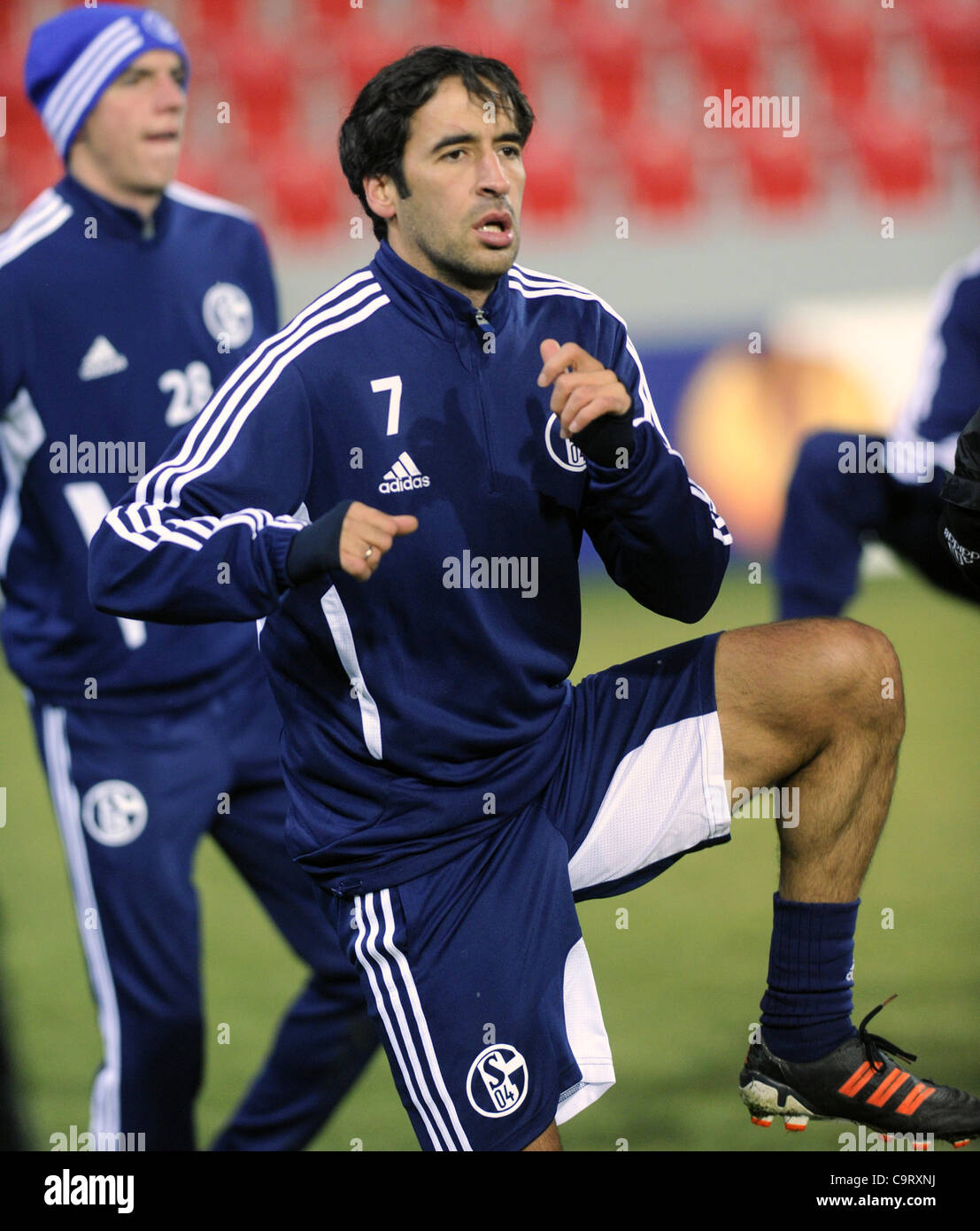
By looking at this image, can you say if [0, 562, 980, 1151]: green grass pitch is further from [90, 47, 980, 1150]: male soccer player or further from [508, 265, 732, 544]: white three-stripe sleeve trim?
[508, 265, 732, 544]: white three-stripe sleeve trim

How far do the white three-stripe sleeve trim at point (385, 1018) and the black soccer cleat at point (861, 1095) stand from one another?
0.41 meters

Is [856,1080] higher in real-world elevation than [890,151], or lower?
lower

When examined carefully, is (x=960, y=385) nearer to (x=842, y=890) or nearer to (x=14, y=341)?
(x=842, y=890)

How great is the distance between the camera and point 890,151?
551 centimetres

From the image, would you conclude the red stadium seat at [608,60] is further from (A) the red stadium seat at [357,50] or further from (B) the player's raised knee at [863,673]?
(B) the player's raised knee at [863,673]

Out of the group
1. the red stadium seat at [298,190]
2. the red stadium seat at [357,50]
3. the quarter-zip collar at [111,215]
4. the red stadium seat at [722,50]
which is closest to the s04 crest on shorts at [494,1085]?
the quarter-zip collar at [111,215]

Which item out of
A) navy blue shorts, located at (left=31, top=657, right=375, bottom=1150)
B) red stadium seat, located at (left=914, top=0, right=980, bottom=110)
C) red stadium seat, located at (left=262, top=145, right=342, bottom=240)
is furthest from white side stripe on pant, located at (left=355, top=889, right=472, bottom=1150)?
red stadium seat, located at (left=914, top=0, right=980, bottom=110)

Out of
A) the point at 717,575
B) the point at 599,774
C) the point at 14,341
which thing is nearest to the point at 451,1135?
the point at 599,774

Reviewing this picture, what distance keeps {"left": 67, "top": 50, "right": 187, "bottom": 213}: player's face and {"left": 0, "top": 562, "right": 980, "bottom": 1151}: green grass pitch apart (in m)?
1.53

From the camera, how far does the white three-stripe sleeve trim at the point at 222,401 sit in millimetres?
1868

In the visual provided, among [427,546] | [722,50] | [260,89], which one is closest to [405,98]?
[427,546]

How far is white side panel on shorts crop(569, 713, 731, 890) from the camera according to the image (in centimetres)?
201

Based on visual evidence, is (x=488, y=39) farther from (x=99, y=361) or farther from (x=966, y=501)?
(x=966, y=501)

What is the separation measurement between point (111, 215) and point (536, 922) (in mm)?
1446
